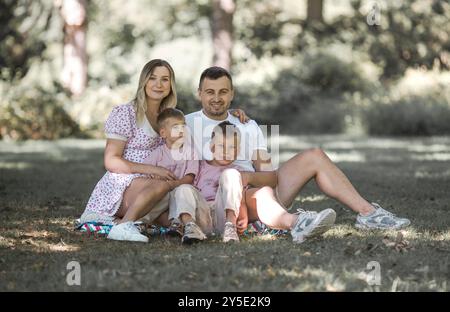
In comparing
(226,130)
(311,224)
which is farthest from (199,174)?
(311,224)

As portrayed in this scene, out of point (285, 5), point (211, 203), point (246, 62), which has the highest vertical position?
point (285, 5)

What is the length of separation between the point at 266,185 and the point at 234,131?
470 mm

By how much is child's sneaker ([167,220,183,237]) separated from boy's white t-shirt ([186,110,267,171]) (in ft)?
1.92

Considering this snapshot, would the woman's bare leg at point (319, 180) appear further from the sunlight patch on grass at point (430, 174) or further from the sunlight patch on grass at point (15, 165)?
the sunlight patch on grass at point (15, 165)

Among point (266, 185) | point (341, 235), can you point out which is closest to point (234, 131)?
point (266, 185)

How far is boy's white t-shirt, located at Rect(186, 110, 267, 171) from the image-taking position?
5.67 meters

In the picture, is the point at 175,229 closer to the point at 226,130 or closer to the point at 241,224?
the point at 241,224

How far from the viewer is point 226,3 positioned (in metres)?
17.7

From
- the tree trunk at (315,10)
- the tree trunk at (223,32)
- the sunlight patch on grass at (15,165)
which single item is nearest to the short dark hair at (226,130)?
the sunlight patch on grass at (15,165)

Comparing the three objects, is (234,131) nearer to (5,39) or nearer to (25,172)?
(25,172)

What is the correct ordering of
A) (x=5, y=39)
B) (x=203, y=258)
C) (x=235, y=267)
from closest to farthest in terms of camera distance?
(x=235, y=267) < (x=203, y=258) < (x=5, y=39)

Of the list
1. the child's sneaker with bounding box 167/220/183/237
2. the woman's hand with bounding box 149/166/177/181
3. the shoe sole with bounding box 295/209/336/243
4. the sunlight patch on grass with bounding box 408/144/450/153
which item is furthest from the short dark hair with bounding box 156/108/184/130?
the sunlight patch on grass with bounding box 408/144/450/153

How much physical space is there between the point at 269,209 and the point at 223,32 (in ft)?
42.5

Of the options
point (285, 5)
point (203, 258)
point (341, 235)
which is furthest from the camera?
point (285, 5)
